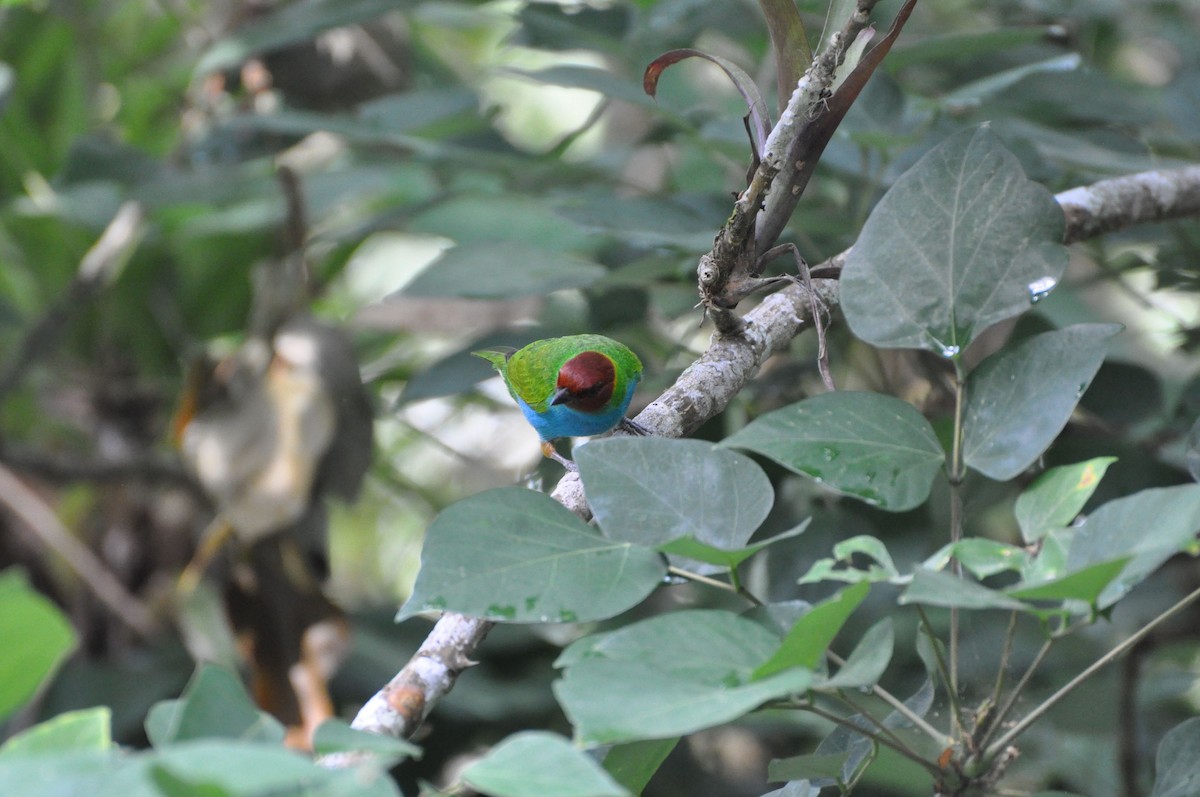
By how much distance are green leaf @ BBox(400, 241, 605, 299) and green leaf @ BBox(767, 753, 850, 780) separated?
1.02m

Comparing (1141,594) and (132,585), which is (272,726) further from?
(132,585)

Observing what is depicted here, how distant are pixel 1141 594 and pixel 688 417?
5.52ft

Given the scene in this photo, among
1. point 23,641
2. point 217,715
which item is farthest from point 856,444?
point 23,641

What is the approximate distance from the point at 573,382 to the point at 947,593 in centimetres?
135

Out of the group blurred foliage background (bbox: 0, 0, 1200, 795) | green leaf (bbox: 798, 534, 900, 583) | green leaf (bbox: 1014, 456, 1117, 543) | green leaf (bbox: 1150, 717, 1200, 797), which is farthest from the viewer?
blurred foliage background (bbox: 0, 0, 1200, 795)

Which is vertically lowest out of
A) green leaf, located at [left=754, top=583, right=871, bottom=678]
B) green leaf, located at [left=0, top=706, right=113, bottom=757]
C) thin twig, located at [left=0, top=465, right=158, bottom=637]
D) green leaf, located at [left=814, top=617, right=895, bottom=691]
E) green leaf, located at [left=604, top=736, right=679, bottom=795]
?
thin twig, located at [left=0, top=465, right=158, bottom=637]

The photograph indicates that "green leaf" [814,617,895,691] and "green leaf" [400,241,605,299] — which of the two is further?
"green leaf" [400,241,605,299]

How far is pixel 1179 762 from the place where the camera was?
38.2 inches

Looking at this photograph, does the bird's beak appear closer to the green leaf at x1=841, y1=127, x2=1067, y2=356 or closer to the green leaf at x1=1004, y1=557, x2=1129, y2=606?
the green leaf at x1=841, y1=127, x2=1067, y2=356

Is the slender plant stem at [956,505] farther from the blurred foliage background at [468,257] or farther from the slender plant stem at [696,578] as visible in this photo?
the blurred foliage background at [468,257]

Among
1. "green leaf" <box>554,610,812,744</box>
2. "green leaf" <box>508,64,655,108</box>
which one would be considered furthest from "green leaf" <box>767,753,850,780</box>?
"green leaf" <box>508,64,655,108</box>

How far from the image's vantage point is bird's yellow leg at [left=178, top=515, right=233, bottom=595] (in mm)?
2693

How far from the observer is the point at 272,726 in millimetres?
649

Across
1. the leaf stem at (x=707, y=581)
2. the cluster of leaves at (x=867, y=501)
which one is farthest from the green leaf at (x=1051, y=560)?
the leaf stem at (x=707, y=581)
